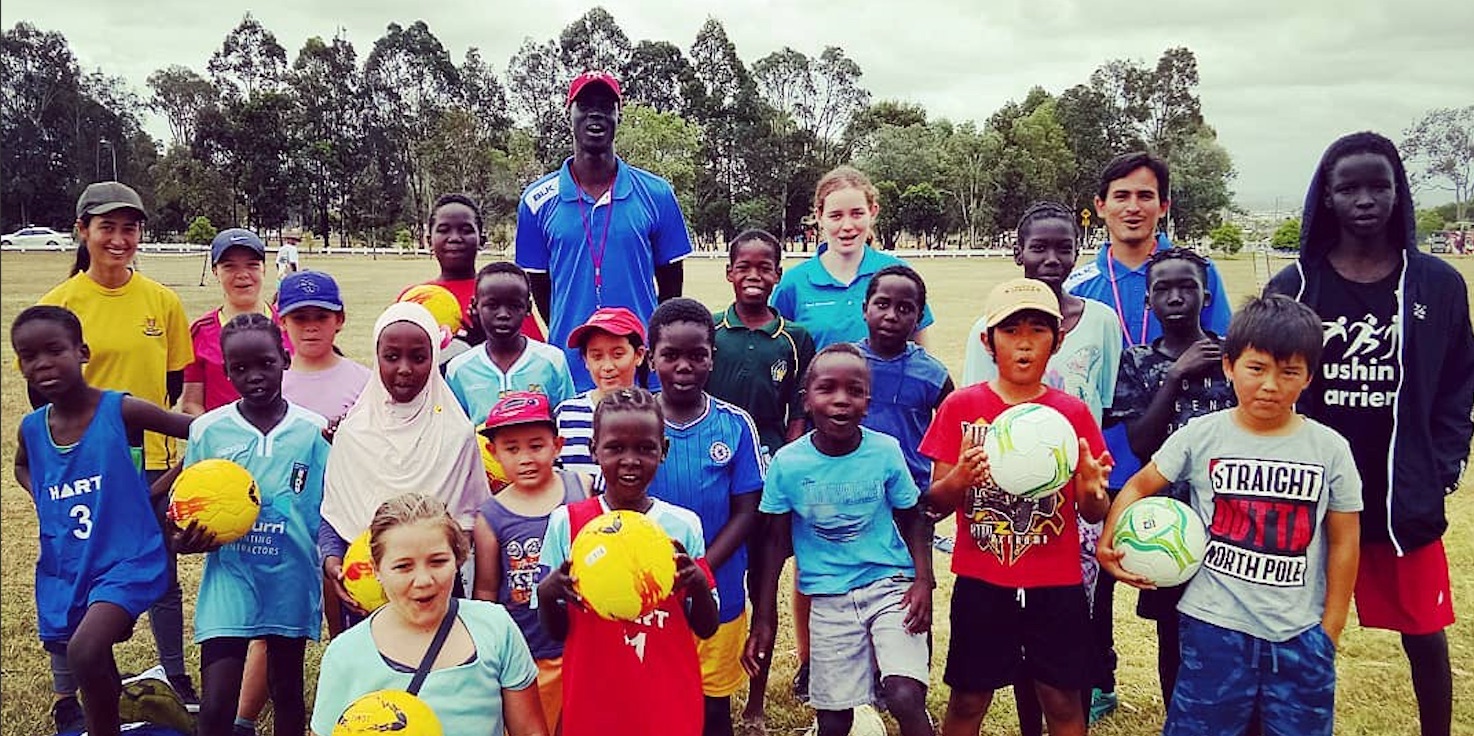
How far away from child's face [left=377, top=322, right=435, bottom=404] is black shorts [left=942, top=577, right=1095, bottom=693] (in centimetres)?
218

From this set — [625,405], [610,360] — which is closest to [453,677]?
[625,405]

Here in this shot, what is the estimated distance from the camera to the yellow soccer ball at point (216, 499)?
132 inches

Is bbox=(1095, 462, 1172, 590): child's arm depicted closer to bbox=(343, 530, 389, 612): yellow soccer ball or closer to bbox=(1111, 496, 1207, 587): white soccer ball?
bbox=(1111, 496, 1207, 587): white soccer ball

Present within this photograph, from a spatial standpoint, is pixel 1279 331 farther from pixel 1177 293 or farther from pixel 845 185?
pixel 845 185

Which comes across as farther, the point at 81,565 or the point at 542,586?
the point at 81,565

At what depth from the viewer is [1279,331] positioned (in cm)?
299

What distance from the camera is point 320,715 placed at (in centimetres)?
264

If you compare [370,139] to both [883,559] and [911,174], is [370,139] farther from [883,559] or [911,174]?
[883,559]

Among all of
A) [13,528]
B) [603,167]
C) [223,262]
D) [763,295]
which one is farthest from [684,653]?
[13,528]

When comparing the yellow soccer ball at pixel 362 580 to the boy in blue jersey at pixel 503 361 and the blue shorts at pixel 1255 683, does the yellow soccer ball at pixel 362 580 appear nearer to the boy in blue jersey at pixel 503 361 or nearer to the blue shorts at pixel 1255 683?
the boy in blue jersey at pixel 503 361

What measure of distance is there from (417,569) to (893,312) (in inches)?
85.5

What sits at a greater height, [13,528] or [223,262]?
[223,262]

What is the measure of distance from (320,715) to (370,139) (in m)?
65.4

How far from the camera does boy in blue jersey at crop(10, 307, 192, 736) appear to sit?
3557mm
